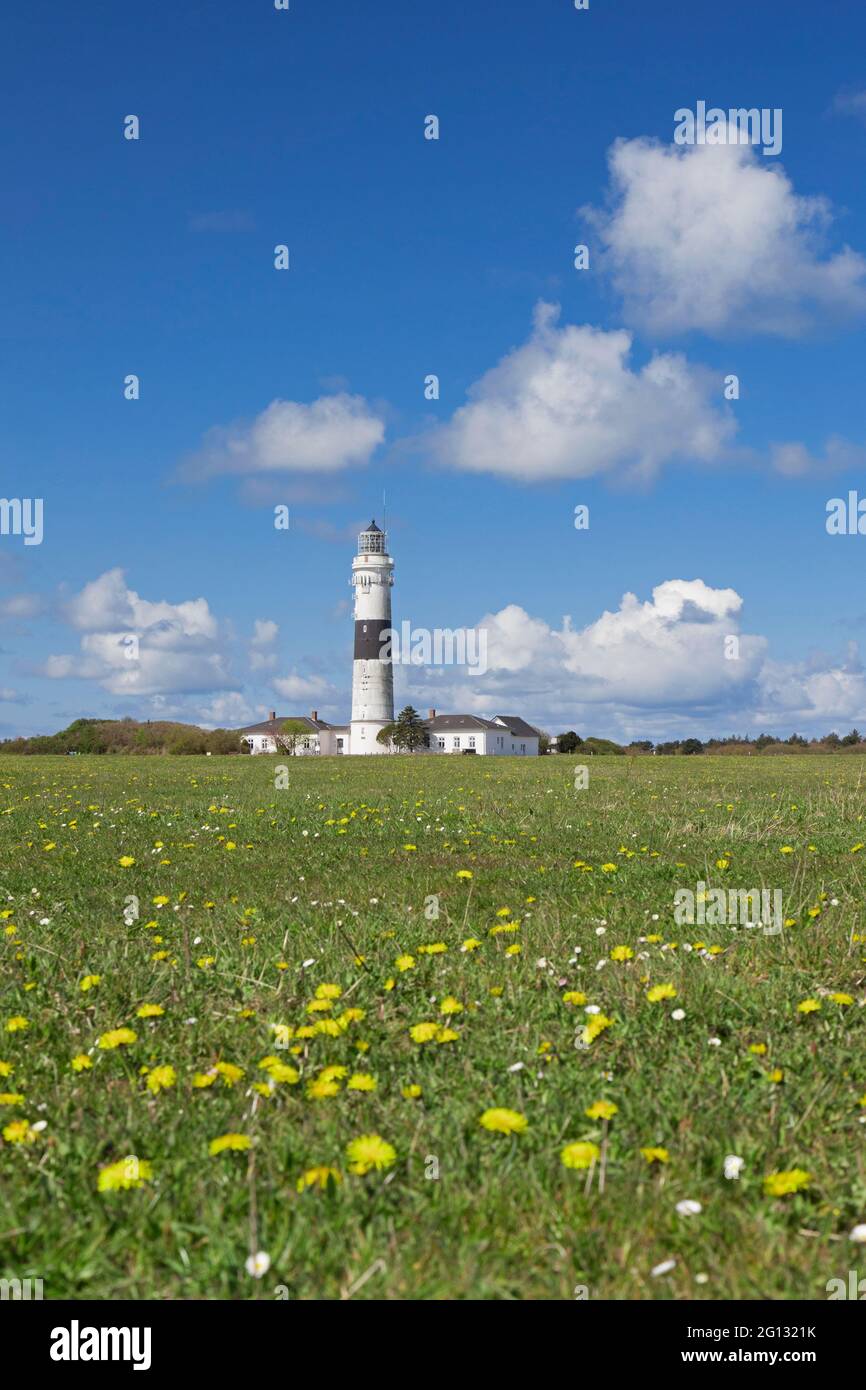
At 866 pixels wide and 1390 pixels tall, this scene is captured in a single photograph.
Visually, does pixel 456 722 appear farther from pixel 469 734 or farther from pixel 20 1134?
pixel 20 1134

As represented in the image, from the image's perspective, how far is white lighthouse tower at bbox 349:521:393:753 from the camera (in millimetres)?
121312

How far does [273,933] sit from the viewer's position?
Answer: 7961 millimetres

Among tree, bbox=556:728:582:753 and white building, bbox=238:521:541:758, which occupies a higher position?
white building, bbox=238:521:541:758

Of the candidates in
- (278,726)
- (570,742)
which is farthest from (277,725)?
(570,742)

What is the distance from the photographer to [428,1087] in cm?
487

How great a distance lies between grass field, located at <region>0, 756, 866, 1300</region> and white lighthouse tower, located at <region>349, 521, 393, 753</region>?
111 m

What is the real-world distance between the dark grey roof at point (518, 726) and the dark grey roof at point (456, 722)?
7816mm

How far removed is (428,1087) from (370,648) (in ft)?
384

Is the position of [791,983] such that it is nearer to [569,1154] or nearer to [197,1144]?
[569,1154]


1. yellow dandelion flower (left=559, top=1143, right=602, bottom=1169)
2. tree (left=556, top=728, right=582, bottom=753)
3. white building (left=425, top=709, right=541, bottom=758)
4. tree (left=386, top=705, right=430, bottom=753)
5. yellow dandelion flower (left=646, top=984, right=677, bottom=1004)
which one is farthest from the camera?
white building (left=425, top=709, right=541, bottom=758)

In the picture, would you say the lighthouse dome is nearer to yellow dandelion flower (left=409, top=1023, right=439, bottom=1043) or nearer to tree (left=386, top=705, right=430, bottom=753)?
tree (left=386, top=705, right=430, bottom=753)

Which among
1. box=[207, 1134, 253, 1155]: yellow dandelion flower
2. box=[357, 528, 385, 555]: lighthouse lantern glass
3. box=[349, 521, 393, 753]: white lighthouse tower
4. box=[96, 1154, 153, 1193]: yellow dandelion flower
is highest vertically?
box=[357, 528, 385, 555]: lighthouse lantern glass

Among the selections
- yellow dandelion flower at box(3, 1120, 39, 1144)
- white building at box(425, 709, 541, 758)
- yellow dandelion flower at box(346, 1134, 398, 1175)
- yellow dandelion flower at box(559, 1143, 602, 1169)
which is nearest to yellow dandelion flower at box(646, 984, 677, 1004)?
yellow dandelion flower at box(559, 1143, 602, 1169)

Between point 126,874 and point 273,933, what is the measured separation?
408 cm
